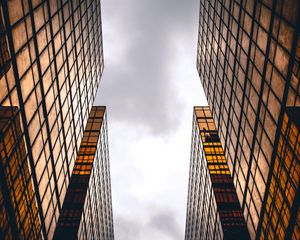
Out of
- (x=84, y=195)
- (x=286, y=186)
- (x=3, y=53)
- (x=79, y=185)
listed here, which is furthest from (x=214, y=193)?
(x=3, y=53)

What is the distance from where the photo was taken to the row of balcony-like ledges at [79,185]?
4225cm

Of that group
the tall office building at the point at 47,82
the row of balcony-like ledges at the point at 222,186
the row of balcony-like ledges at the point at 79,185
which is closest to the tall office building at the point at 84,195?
the row of balcony-like ledges at the point at 79,185

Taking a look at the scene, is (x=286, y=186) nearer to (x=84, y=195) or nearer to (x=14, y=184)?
(x=14, y=184)

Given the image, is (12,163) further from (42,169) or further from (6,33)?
(6,33)

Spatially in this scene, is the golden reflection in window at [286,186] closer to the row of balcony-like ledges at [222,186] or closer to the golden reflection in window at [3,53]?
the golden reflection in window at [3,53]

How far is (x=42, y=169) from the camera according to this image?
26.2 meters

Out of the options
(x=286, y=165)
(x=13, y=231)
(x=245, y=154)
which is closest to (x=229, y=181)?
(x=245, y=154)

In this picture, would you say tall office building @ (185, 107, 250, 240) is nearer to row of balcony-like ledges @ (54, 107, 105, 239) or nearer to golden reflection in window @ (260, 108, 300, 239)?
row of balcony-like ledges @ (54, 107, 105, 239)

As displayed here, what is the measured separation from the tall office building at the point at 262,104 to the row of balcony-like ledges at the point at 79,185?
77.1 ft

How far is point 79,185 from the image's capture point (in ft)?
161

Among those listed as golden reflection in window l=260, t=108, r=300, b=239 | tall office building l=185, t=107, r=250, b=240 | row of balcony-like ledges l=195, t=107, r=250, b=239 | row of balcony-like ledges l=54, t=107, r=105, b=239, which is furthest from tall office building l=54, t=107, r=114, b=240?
golden reflection in window l=260, t=108, r=300, b=239

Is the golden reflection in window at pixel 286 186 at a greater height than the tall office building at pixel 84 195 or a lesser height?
lesser

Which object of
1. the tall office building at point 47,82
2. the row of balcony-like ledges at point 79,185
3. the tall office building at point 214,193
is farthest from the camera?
the tall office building at point 214,193

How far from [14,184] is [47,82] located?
9407 mm
